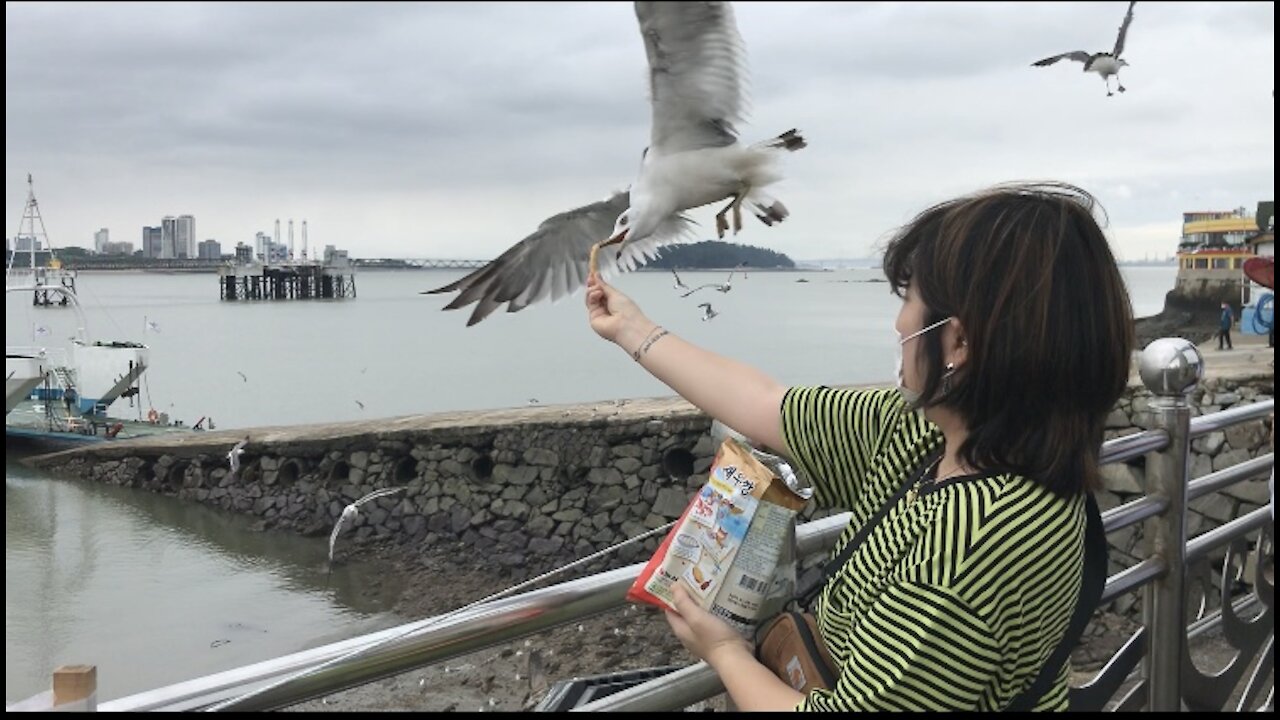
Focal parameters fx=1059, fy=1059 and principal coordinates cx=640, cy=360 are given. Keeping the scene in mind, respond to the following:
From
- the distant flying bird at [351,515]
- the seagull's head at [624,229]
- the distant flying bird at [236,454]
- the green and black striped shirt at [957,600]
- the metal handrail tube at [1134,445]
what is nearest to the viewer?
the green and black striped shirt at [957,600]

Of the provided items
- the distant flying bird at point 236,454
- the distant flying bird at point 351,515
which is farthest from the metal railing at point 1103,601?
the distant flying bird at point 236,454

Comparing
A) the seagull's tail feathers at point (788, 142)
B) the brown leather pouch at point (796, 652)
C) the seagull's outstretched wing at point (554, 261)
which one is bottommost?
the brown leather pouch at point (796, 652)

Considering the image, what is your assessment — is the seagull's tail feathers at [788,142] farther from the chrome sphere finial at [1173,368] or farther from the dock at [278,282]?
the dock at [278,282]

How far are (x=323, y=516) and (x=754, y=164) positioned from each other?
41.7 ft

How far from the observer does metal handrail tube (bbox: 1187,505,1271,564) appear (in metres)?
2.31

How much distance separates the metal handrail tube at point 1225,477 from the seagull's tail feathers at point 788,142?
112cm

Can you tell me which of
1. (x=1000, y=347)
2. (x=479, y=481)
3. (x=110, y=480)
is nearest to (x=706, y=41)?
(x=1000, y=347)

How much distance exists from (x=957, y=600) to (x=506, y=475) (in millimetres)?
11206

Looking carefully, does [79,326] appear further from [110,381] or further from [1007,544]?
[1007,544]

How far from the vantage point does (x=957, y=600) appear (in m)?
0.99

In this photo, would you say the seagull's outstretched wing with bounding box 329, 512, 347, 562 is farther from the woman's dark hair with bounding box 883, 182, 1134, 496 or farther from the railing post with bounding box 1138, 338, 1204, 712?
the woman's dark hair with bounding box 883, 182, 1134, 496

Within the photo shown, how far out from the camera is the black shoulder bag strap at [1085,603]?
1.11 m

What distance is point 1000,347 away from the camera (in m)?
1.07

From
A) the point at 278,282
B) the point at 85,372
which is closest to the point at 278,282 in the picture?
the point at 278,282
